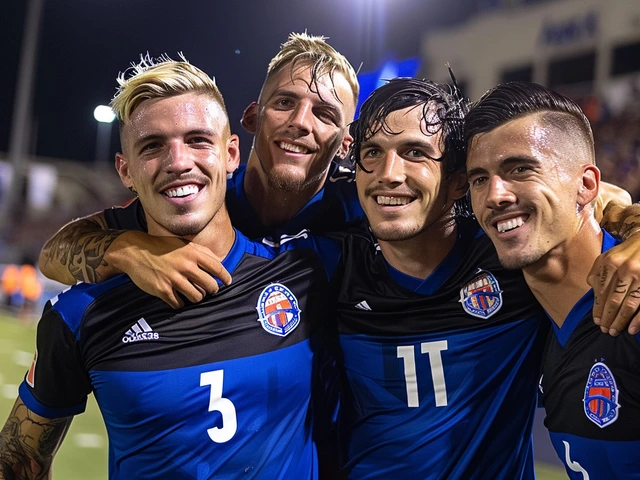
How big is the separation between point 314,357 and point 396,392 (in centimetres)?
29

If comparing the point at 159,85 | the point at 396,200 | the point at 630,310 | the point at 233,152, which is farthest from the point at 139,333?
the point at 630,310

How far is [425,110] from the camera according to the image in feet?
7.57

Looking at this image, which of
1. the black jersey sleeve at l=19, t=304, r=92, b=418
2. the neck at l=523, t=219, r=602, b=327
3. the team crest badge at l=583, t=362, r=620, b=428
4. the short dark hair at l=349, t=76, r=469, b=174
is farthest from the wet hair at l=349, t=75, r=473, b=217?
the black jersey sleeve at l=19, t=304, r=92, b=418

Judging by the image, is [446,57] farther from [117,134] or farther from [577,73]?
[117,134]

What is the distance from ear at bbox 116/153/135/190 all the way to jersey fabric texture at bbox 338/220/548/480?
0.87 m

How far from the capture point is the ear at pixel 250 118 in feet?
9.97

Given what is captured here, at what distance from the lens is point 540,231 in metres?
1.99

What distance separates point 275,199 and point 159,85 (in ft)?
2.43

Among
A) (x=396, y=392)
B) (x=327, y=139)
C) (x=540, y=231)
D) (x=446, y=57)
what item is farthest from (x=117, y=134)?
(x=446, y=57)

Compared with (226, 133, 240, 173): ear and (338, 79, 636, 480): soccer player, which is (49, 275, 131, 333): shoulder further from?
(338, 79, 636, 480): soccer player

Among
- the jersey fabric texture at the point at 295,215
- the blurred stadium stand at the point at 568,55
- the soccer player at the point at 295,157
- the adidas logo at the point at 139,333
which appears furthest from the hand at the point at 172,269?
the blurred stadium stand at the point at 568,55

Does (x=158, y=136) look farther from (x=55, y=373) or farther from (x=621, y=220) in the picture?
(x=621, y=220)

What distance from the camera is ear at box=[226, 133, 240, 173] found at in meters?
2.33

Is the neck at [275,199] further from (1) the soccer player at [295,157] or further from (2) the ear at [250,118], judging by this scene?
(2) the ear at [250,118]
